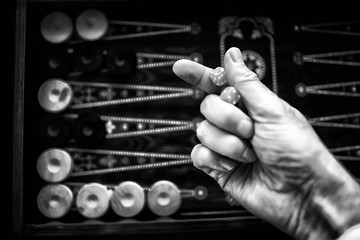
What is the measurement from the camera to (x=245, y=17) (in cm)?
213

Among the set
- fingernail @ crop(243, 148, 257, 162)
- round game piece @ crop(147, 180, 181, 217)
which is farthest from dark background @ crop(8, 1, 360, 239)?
fingernail @ crop(243, 148, 257, 162)

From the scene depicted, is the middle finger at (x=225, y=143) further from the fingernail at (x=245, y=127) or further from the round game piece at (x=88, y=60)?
the round game piece at (x=88, y=60)

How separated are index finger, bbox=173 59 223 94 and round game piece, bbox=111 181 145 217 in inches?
37.2

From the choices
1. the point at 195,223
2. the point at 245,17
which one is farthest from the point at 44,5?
the point at 195,223

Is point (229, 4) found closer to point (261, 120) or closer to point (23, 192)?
point (261, 120)

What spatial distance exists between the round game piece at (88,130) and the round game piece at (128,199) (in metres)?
0.29

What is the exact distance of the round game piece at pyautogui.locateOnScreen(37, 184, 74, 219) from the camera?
6.09ft

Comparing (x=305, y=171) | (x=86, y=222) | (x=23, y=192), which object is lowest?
(x=86, y=222)

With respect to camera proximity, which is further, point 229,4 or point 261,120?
point 229,4

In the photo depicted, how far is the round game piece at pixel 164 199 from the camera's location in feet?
6.14

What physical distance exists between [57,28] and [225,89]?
136cm

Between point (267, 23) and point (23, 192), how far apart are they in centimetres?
169

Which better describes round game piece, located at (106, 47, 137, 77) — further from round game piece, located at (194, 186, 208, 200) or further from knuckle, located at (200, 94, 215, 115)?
knuckle, located at (200, 94, 215, 115)

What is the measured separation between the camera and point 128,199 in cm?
189
